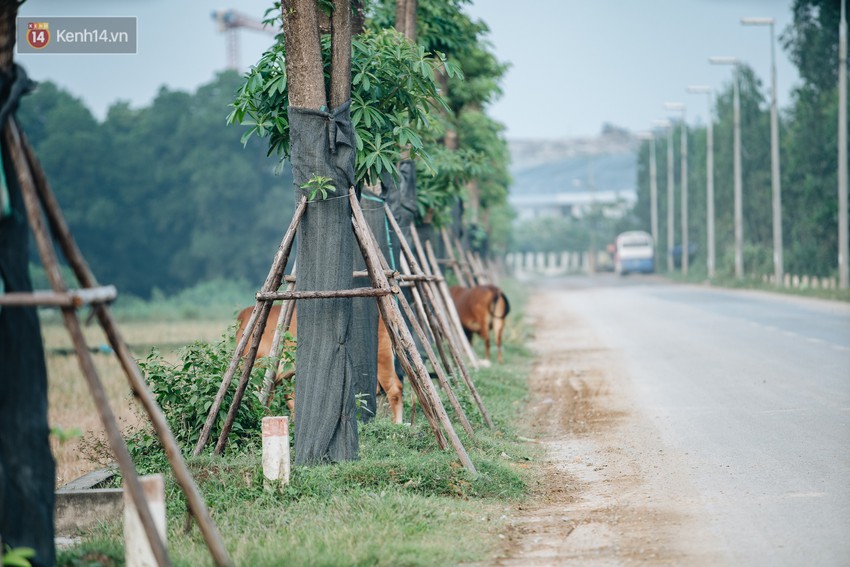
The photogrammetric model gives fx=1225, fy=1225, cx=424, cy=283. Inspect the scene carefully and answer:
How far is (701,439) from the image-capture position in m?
11.6

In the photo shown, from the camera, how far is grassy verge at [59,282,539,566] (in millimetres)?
7199

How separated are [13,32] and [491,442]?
6199 mm

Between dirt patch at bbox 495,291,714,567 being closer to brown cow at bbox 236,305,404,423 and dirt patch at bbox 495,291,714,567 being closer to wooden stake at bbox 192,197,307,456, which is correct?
brown cow at bbox 236,305,404,423

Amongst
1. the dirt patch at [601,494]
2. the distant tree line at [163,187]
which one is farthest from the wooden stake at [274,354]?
the distant tree line at [163,187]

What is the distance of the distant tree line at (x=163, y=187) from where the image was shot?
66.0m

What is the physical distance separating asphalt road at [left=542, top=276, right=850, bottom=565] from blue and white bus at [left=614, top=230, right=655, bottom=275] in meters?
51.8

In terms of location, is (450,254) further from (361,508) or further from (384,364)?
(361,508)

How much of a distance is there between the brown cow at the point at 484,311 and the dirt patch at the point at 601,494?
3.74m

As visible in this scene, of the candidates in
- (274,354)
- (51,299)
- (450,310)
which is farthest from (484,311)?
(51,299)

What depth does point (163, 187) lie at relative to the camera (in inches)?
2785

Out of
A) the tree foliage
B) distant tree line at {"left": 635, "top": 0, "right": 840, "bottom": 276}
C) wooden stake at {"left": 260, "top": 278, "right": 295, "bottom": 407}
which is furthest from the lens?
distant tree line at {"left": 635, "top": 0, "right": 840, "bottom": 276}

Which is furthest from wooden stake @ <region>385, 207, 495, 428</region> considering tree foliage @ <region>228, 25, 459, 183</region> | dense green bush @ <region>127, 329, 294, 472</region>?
dense green bush @ <region>127, 329, 294, 472</region>

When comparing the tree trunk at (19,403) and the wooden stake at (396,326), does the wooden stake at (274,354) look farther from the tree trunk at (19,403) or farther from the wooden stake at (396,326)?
the tree trunk at (19,403)

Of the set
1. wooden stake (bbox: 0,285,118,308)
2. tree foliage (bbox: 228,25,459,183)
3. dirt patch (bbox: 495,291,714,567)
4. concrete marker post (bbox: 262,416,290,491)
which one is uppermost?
tree foliage (bbox: 228,25,459,183)
